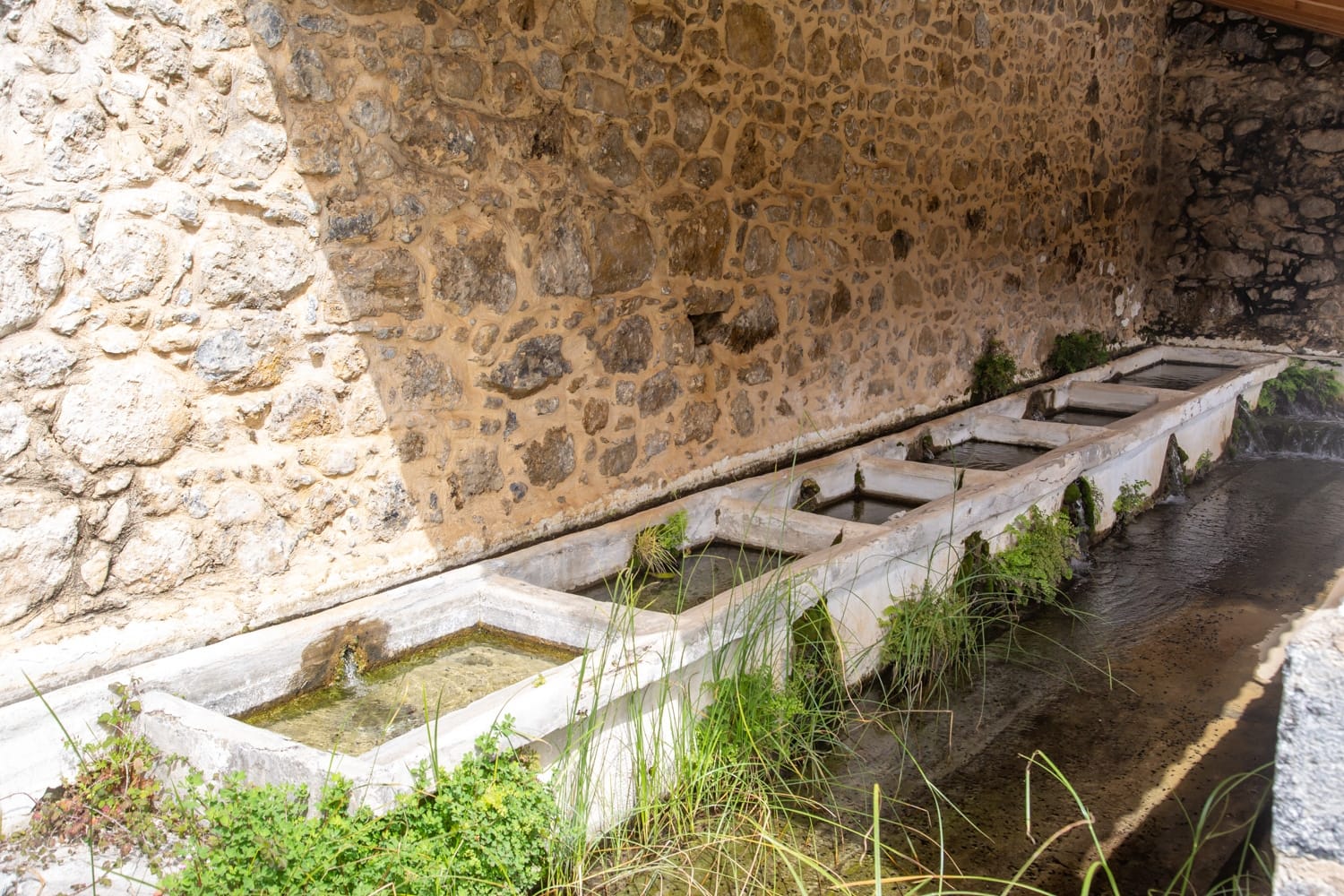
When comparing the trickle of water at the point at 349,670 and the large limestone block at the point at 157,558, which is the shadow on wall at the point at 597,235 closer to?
the trickle of water at the point at 349,670

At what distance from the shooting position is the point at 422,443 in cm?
351

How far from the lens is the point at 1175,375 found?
7520 mm

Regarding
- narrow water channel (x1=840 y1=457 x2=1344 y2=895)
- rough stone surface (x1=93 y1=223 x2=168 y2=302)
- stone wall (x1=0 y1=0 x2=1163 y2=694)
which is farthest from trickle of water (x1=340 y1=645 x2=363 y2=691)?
narrow water channel (x1=840 y1=457 x2=1344 y2=895)

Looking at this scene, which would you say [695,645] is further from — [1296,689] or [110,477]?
[1296,689]

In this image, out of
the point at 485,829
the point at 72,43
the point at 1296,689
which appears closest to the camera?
the point at 1296,689

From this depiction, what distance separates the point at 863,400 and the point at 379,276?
302 centimetres

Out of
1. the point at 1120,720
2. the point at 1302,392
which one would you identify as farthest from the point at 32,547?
the point at 1302,392

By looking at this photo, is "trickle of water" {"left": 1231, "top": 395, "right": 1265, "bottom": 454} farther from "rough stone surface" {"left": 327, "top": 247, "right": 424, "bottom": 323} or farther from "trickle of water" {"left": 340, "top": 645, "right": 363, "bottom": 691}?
"trickle of water" {"left": 340, "top": 645, "right": 363, "bottom": 691}

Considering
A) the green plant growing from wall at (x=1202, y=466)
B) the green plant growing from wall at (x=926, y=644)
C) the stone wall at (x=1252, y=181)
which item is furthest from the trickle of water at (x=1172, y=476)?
the stone wall at (x=1252, y=181)

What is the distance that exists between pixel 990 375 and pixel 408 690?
4.56 meters

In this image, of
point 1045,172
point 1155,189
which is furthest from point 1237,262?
point 1045,172

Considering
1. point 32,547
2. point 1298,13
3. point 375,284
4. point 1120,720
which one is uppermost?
point 1298,13

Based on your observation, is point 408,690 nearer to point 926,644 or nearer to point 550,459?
point 550,459

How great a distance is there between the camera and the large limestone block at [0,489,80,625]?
2.56 m
